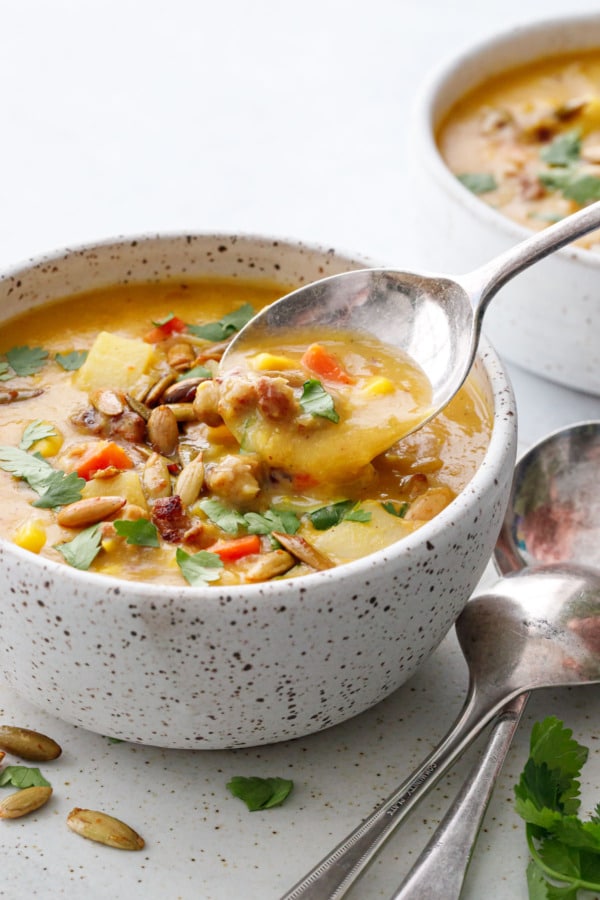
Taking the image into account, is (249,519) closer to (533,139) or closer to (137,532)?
(137,532)

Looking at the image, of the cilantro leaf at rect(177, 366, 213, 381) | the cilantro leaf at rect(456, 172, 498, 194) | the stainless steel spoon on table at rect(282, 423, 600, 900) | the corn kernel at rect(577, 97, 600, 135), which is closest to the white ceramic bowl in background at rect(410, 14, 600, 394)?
the cilantro leaf at rect(456, 172, 498, 194)

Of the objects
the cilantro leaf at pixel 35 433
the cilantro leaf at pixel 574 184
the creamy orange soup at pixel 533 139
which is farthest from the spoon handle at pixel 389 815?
the cilantro leaf at pixel 574 184

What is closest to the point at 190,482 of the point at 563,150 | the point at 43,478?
the point at 43,478

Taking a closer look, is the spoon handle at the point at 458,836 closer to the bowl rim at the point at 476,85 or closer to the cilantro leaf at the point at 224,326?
the cilantro leaf at the point at 224,326

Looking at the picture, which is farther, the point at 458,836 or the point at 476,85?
the point at 476,85

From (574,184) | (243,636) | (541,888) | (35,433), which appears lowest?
(541,888)

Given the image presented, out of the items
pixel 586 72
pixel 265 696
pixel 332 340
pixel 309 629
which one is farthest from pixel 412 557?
pixel 586 72

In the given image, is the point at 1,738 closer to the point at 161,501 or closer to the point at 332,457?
the point at 161,501
